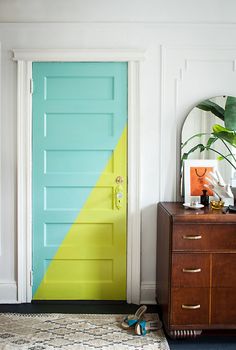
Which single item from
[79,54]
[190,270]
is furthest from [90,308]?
[79,54]

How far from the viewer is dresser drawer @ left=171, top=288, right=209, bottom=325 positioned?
7.55ft

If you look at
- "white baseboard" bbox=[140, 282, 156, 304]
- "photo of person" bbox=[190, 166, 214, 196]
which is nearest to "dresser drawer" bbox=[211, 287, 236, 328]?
"white baseboard" bbox=[140, 282, 156, 304]

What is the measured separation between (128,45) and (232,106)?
101 cm

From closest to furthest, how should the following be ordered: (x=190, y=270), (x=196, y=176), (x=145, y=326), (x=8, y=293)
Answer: (x=190, y=270), (x=145, y=326), (x=196, y=176), (x=8, y=293)

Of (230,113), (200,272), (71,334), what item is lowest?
(71,334)

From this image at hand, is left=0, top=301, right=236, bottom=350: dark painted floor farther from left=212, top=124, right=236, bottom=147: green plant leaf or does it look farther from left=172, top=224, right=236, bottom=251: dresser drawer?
left=212, top=124, right=236, bottom=147: green plant leaf

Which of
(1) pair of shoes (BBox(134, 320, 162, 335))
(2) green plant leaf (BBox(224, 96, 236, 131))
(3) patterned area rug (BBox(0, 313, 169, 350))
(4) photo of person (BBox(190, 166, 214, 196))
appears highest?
(2) green plant leaf (BBox(224, 96, 236, 131))

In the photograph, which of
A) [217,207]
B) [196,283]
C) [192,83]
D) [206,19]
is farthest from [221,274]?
[206,19]

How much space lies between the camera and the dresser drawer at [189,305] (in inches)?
90.6

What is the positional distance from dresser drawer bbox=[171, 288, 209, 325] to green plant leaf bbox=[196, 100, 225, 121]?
4.64ft

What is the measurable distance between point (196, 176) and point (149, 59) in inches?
41.9

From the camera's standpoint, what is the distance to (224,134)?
9.18 ft

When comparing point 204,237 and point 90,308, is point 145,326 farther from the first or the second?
point 204,237

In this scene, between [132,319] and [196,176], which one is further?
[196,176]
